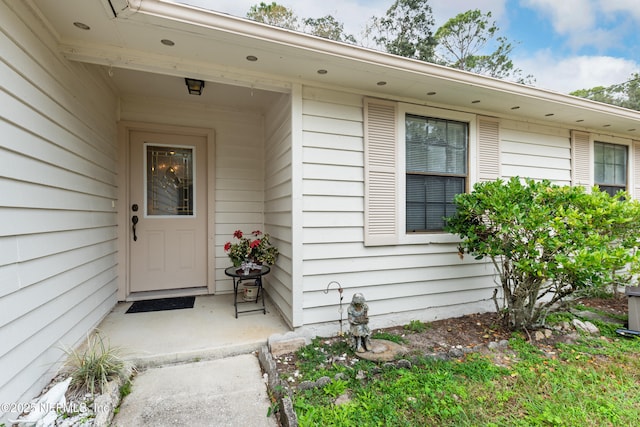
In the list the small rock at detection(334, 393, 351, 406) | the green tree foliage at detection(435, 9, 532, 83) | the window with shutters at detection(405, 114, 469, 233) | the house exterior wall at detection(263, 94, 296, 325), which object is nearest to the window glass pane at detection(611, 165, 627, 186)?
the window with shutters at detection(405, 114, 469, 233)

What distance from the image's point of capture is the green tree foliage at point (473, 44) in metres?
11.4

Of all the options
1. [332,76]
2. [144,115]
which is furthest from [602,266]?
[144,115]

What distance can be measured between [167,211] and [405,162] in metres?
2.85

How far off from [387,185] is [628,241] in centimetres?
215

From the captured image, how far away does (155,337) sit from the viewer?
234 centimetres

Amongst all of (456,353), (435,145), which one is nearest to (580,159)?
(435,145)

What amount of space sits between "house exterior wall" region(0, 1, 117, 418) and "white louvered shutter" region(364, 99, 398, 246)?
239 cm

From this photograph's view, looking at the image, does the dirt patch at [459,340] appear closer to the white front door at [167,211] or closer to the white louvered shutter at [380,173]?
the white louvered shutter at [380,173]

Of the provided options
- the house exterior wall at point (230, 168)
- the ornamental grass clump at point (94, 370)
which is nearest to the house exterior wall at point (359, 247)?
the house exterior wall at point (230, 168)

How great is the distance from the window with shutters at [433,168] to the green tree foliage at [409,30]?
28.2ft

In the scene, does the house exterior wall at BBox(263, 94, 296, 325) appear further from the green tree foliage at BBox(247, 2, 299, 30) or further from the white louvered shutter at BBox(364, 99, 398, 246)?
the green tree foliage at BBox(247, 2, 299, 30)

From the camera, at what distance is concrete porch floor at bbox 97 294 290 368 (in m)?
2.14

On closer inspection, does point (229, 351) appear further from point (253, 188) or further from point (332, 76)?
point (332, 76)

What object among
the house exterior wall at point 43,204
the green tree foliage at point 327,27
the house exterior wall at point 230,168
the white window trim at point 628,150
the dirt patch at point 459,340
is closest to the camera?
the house exterior wall at point 43,204
